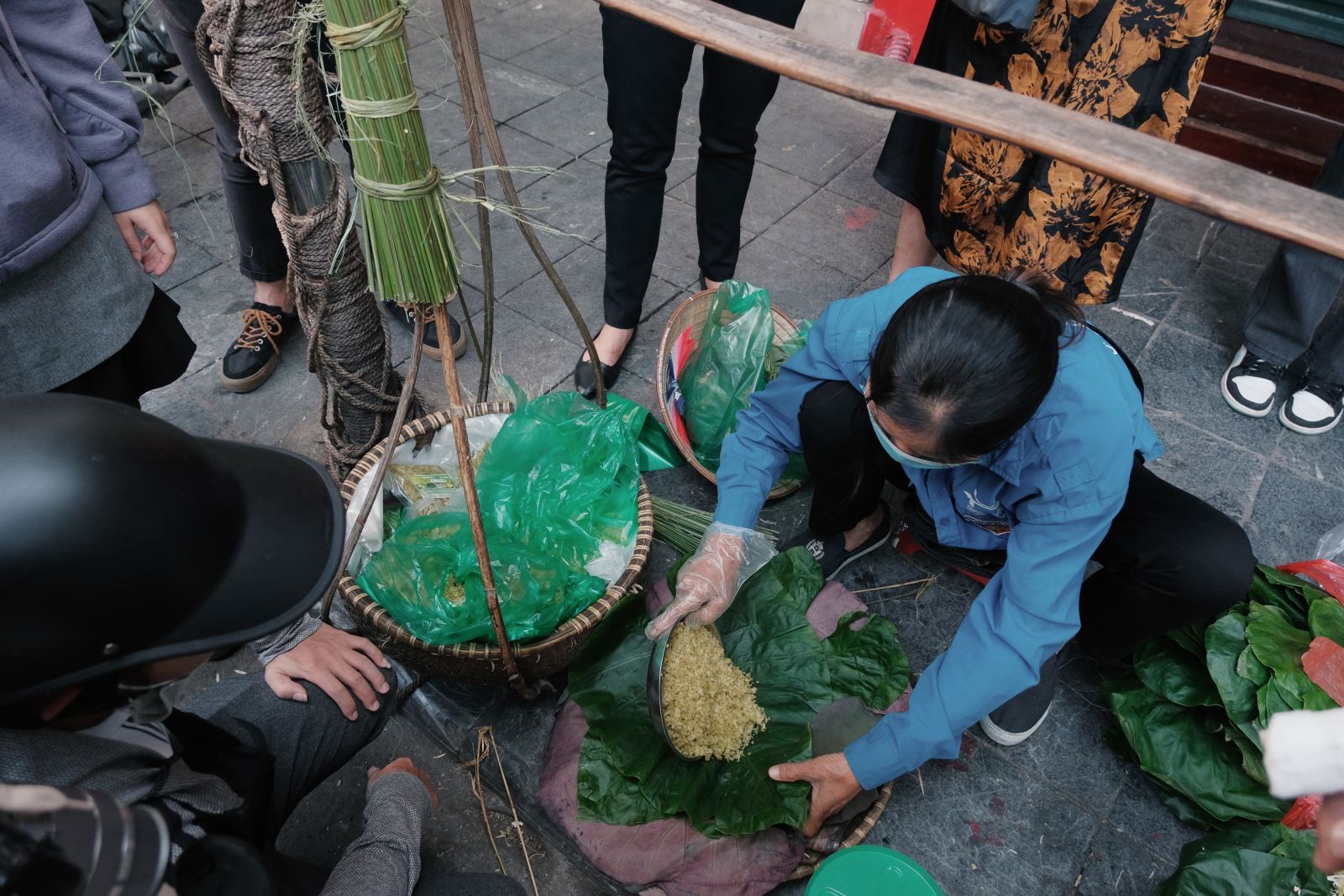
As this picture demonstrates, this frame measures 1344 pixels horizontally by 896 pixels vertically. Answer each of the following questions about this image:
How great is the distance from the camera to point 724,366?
2279mm

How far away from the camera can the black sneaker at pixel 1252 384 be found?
2689 mm

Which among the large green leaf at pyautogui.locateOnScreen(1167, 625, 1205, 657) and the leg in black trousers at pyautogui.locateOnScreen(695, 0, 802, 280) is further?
the leg in black trousers at pyautogui.locateOnScreen(695, 0, 802, 280)

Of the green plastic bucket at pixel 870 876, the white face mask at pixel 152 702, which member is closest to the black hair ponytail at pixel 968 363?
the green plastic bucket at pixel 870 876

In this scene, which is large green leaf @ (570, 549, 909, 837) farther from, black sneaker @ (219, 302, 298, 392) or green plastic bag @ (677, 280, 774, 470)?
black sneaker @ (219, 302, 298, 392)

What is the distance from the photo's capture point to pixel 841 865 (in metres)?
1.38

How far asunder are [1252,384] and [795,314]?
5.08 ft

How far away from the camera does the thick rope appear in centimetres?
156

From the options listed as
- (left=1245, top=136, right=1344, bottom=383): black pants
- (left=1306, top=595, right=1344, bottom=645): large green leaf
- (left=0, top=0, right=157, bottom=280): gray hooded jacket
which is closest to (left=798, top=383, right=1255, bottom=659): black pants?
(left=1306, top=595, right=1344, bottom=645): large green leaf

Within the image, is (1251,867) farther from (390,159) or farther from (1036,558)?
(390,159)

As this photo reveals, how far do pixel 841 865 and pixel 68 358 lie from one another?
1.66 metres

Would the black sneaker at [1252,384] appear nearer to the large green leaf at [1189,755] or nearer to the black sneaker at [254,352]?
the large green leaf at [1189,755]

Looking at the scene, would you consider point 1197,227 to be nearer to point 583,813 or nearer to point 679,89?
point 679,89

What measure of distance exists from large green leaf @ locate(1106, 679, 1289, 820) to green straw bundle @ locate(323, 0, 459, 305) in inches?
69.3

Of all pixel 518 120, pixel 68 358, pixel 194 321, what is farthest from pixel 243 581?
pixel 518 120
